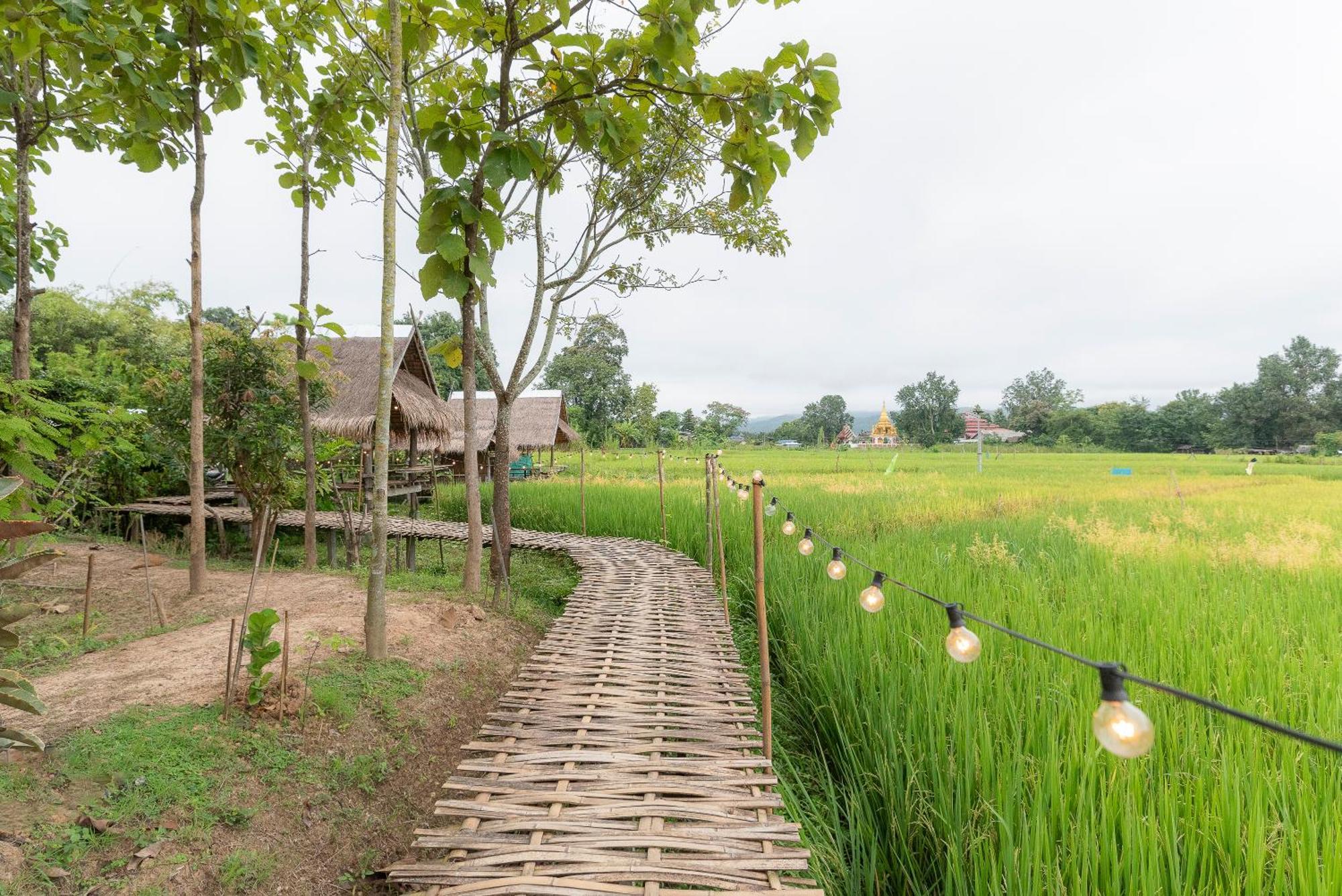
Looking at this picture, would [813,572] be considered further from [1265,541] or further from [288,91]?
[288,91]

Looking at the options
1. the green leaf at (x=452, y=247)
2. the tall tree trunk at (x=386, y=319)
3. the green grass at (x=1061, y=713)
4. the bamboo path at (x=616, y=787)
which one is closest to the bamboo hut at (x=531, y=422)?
the green grass at (x=1061, y=713)

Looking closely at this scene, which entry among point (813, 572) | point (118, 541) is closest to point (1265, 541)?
point (813, 572)

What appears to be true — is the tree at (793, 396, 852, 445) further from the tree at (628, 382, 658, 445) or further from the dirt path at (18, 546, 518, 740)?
the dirt path at (18, 546, 518, 740)

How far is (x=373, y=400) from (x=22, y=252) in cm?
839

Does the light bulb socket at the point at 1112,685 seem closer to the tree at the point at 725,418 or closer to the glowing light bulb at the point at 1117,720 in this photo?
the glowing light bulb at the point at 1117,720

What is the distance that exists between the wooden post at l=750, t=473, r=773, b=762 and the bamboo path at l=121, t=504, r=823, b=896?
0.21 ft

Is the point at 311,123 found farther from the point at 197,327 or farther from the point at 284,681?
the point at 284,681

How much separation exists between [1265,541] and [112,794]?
8.05 meters

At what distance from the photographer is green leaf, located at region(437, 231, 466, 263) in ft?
7.64

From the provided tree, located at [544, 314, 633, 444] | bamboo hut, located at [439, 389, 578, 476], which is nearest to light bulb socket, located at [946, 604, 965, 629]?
bamboo hut, located at [439, 389, 578, 476]

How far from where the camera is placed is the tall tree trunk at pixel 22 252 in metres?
3.47

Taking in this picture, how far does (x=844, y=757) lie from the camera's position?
275 cm

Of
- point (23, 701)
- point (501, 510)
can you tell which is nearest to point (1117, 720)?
point (23, 701)

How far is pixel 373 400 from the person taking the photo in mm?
11734
